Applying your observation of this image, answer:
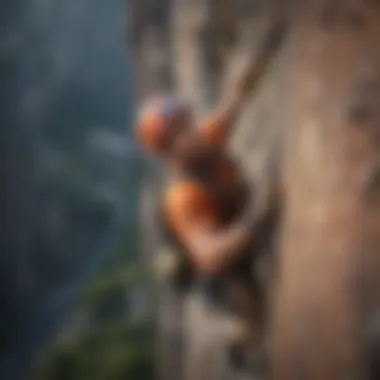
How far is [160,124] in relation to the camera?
2.35m

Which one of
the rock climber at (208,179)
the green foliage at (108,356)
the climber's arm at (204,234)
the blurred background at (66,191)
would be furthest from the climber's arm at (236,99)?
the green foliage at (108,356)

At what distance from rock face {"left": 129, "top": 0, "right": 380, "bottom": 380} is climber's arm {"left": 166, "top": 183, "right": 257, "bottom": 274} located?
11cm

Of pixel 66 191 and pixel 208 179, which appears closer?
pixel 208 179

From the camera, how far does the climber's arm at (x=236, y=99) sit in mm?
2352

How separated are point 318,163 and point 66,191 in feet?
4.70

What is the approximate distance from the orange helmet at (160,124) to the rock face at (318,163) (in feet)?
0.73

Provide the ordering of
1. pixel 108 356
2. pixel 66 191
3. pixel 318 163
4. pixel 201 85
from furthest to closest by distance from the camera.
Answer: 1. pixel 66 191
2. pixel 108 356
3. pixel 201 85
4. pixel 318 163

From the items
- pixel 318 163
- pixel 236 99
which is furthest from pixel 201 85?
pixel 318 163

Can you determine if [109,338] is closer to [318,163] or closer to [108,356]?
[108,356]

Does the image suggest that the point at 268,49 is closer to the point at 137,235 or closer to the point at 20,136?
the point at 137,235

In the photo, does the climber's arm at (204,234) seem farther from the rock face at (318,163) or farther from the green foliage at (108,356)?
the green foliage at (108,356)

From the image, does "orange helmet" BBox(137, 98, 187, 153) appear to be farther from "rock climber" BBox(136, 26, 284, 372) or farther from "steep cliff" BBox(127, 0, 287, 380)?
"steep cliff" BBox(127, 0, 287, 380)

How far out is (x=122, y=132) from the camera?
326cm

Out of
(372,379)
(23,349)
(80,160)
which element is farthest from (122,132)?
(372,379)
